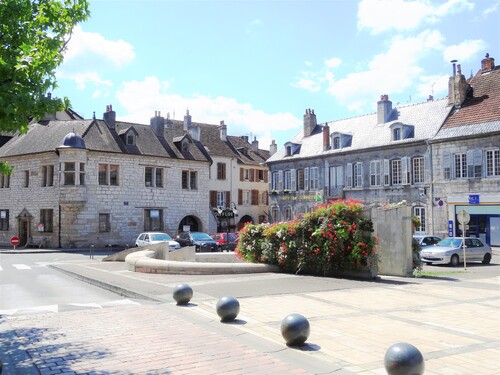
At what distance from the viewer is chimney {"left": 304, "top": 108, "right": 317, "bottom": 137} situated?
4591 centimetres

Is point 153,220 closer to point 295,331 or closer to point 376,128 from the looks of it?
point 376,128

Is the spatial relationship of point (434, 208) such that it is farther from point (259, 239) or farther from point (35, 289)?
point (35, 289)

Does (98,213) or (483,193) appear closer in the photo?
(483,193)

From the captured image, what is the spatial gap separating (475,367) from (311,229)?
29.6 feet

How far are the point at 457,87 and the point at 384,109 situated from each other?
590cm

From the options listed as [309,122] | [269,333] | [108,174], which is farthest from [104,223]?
[269,333]

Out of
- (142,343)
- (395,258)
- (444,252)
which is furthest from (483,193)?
(142,343)

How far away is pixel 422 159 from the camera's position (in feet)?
113

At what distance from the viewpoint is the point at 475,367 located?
5.65 metres

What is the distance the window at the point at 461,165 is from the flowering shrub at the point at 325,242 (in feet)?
67.3

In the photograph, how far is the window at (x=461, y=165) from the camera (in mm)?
31861

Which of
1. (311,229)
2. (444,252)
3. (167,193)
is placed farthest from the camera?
(167,193)

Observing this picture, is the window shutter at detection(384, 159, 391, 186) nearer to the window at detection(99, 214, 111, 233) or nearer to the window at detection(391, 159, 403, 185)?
the window at detection(391, 159, 403, 185)

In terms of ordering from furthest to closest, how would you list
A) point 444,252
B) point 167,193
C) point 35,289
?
point 167,193
point 444,252
point 35,289
